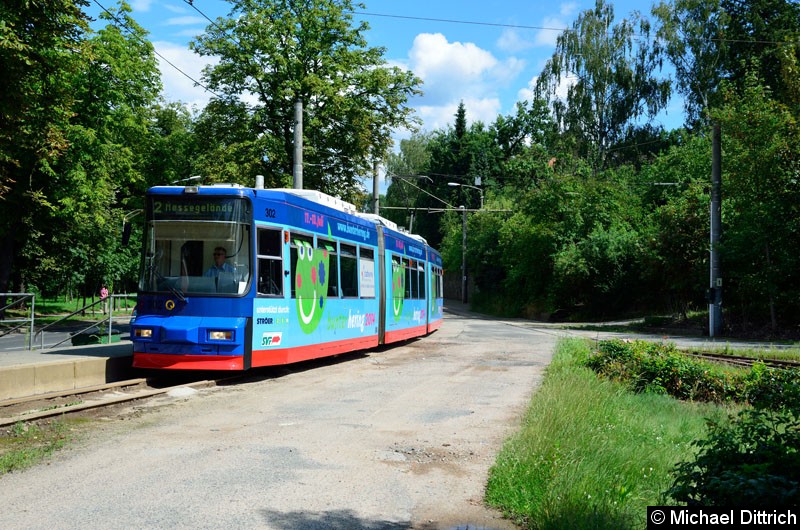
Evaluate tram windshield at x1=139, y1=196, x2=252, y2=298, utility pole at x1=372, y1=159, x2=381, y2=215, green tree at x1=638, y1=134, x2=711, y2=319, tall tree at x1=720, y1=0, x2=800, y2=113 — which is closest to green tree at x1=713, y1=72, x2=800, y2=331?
→ green tree at x1=638, y1=134, x2=711, y2=319

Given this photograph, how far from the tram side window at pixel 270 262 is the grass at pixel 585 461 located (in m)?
5.07

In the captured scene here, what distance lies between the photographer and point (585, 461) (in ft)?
21.7

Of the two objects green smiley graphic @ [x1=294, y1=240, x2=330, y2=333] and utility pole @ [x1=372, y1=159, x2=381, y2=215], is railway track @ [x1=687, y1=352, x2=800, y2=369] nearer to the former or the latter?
green smiley graphic @ [x1=294, y1=240, x2=330, y2=333]

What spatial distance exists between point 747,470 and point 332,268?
12093 millimetres

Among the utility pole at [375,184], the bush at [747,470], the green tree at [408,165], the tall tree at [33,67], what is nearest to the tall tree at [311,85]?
the utility pole at [375,184]

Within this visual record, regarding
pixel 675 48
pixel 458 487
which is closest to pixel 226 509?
pixel 458 487

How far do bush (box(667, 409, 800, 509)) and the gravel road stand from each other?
1.47m

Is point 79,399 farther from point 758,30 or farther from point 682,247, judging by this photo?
point 758,30

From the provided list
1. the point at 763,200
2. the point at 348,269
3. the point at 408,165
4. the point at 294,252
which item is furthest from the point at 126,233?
the point at 408,165

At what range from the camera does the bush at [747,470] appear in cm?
402

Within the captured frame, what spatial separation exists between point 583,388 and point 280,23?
75.1 ft

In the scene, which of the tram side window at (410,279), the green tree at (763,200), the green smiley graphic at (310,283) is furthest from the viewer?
the green tree at (763,200)

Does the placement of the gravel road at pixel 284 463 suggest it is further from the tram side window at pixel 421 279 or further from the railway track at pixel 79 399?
the tram side window at pixel 421 279

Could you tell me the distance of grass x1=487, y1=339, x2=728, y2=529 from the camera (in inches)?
212
